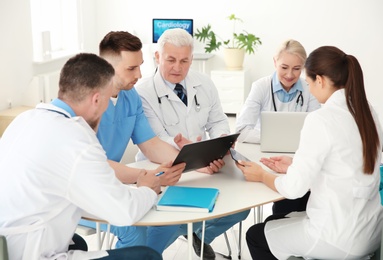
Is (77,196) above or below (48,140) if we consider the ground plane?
below

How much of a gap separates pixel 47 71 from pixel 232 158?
457 cm

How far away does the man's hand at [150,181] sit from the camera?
2.46m

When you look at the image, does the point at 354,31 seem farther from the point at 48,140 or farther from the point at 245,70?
the point at 48,140

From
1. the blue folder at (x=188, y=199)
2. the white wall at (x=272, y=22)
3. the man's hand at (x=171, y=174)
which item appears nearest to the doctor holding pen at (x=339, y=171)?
the blue folder at (x=188, y=199)

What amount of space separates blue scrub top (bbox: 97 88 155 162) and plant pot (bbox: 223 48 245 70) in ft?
15.2

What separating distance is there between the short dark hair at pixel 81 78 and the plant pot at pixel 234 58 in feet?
18.4

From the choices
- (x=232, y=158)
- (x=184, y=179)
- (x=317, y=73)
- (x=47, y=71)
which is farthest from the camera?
(x=47, y=71)

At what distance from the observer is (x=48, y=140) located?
1999mm

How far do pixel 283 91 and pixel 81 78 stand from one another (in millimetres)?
1899

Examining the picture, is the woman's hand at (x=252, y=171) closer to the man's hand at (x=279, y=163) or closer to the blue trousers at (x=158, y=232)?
the man's hand at (x=279, y=163)

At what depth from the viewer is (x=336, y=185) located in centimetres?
229

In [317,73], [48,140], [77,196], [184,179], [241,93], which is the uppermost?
[317,73]

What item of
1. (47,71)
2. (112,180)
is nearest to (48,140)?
(112,180)

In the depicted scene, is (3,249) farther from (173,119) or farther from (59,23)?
(59,23)
